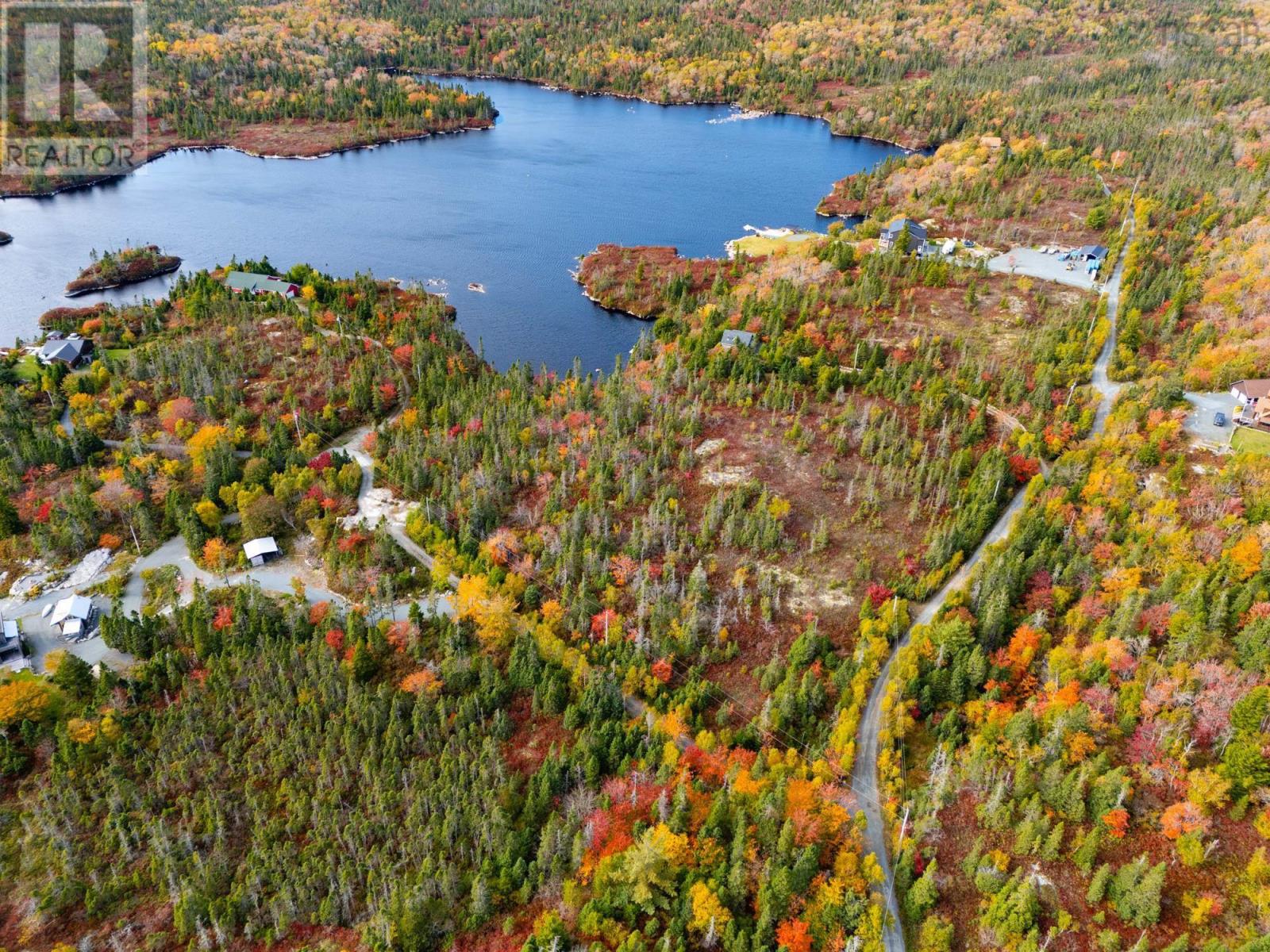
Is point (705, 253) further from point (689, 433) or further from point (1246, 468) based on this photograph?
point (1246, 468)

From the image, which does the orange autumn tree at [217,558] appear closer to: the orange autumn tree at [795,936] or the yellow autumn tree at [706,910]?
the yellow autumn tree at [706,910]

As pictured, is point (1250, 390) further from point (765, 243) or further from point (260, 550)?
point (260, 550)

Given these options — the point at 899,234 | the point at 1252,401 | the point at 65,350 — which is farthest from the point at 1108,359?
the point at 65,350

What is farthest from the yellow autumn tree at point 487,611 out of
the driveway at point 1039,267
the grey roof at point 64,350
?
the driveway at point 1039,267

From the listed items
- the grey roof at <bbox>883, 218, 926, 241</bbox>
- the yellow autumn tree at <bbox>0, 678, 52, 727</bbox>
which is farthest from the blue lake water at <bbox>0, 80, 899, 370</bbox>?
the yellow autumn tree at <bbox>0, 678, 52, 727</bbox>

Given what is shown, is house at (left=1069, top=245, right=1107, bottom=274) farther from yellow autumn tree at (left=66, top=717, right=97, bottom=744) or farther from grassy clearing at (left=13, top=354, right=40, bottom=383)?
grassy clearing at (left=13, top=354, right=40, bottom=383)
